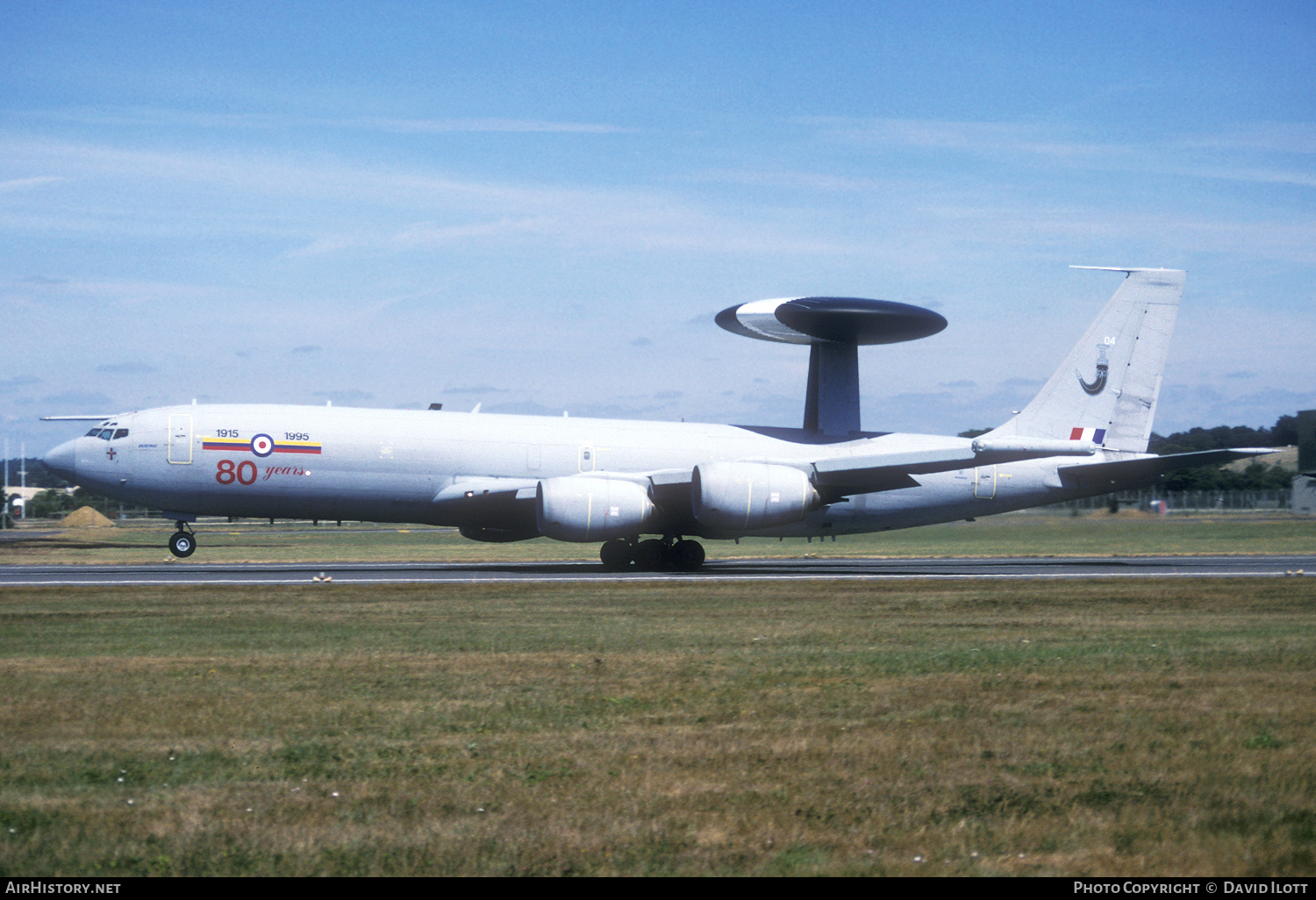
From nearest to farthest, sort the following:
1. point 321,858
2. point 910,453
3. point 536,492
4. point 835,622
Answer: point 321,858 → point 835,622 → point 536,492 → point 910,453

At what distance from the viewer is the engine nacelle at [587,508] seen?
1038 inches

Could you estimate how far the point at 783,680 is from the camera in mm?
10484

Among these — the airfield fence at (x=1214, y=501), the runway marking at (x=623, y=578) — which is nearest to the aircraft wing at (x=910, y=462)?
the runway marking at (x=623, y=578)

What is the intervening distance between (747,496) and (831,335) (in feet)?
24.0

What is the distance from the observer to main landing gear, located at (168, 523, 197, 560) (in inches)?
1139

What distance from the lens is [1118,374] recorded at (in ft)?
109

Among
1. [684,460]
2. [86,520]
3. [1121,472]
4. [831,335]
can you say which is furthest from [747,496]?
[86,520]

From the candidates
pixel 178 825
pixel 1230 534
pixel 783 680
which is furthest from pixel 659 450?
pixel 1230 534

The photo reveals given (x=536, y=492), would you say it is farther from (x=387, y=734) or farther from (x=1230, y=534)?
(x=1230, y=534)

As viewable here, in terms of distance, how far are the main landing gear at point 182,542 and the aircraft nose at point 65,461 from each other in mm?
2770

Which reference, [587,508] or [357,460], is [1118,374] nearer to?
[587,508]

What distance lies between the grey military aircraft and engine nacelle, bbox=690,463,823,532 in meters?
0.05

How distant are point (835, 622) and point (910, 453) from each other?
1413 centimetres

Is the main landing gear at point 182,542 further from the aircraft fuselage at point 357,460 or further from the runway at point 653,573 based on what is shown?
the aircraft fuselage at point 357,460
